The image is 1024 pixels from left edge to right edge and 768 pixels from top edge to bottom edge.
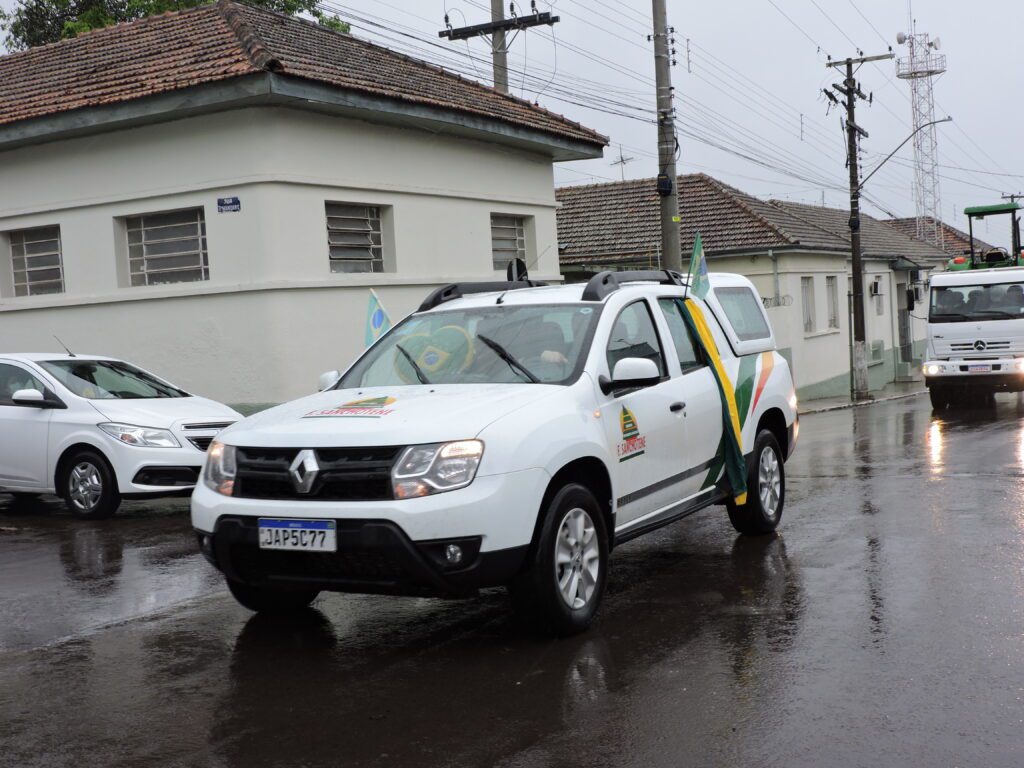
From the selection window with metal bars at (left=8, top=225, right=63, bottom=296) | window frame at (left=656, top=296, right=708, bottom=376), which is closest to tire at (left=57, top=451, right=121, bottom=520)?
window frame at (left=656, top=296, right=708, bottom=376)

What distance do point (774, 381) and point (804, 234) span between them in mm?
23203

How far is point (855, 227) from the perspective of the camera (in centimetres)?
2769

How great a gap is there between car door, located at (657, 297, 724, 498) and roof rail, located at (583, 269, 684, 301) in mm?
231

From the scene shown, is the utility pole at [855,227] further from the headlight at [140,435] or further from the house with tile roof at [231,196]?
the headlight at [140,435]

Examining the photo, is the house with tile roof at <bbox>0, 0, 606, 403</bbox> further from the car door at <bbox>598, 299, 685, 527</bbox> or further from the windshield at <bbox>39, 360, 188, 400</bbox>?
the car door at <bbox>598, 299, 685, 527</bbox>

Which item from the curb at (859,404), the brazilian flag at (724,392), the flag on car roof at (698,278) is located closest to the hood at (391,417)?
the brazilian flag at (724,392)

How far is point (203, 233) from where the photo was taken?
15.4 m

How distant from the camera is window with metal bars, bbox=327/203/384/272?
1574 cm

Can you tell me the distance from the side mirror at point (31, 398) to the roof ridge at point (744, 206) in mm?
21045

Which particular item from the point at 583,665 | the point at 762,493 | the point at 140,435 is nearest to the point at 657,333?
the point at 762,493

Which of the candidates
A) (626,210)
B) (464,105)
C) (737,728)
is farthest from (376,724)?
(626,210)

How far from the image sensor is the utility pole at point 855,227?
91.5 feet

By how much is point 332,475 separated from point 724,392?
3.18m

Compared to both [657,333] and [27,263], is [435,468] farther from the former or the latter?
[27,263]
